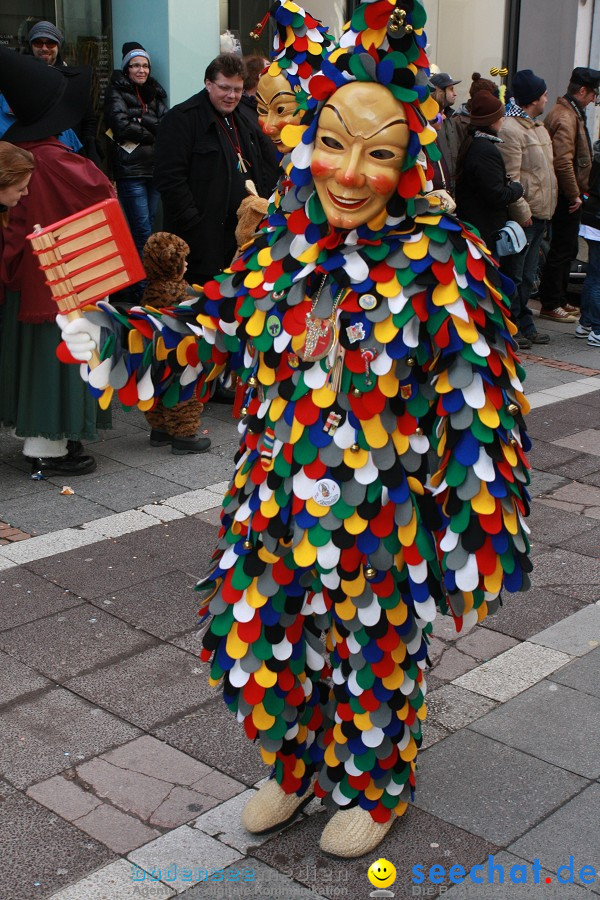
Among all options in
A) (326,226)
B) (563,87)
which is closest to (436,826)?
(326,226)

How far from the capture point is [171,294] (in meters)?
6.17

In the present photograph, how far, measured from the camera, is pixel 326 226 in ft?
9.35

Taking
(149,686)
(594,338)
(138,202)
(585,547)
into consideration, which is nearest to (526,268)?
(594,338)

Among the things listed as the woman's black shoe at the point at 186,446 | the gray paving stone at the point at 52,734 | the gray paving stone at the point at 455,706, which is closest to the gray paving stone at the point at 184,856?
the gray paving stone at the point at 52,734

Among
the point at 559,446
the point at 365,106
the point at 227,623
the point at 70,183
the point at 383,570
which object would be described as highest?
the point at 365,106

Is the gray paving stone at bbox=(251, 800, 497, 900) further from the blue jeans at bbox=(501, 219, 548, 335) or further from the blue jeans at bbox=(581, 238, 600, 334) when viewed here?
the blue jeans at bbox=(581, 238, 600, 334)

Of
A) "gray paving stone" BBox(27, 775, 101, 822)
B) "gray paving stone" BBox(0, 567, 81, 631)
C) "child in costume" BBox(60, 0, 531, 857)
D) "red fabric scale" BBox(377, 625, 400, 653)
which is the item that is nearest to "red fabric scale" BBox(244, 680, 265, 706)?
"child in costume" BBox(60, 0, 531, 857)

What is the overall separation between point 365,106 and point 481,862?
1.98 meters

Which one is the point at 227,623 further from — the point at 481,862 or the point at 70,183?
the point at 70,183

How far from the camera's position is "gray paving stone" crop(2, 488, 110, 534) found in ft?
17.7

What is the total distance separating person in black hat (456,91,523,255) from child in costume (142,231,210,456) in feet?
9.85

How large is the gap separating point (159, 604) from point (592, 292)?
20.6 feet

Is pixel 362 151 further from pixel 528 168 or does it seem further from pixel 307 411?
pixel 528 168

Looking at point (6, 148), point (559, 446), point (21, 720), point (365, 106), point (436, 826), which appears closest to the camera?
point (365, 106)
